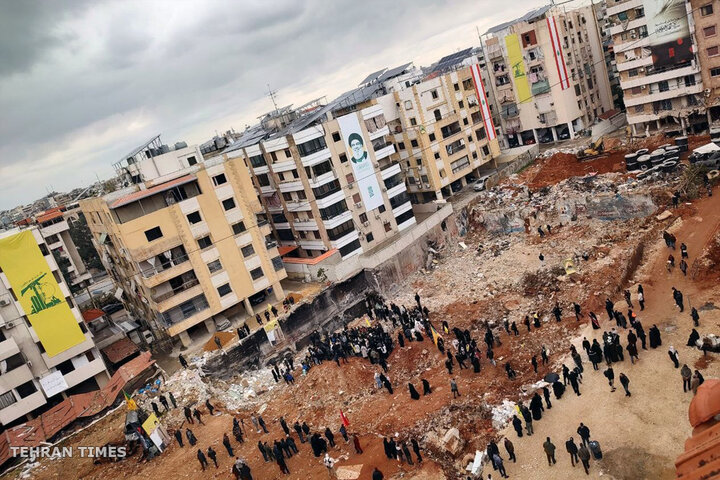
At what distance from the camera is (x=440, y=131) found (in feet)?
169

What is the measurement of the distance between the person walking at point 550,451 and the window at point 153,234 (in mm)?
26744

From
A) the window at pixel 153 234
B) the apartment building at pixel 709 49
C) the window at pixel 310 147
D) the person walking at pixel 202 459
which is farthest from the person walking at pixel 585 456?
the apartment building at pixel 709 49

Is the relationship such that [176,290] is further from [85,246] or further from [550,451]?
[85,246]

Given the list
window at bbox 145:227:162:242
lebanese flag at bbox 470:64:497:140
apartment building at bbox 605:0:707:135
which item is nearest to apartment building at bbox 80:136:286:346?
window at bbox 145:227:162:242

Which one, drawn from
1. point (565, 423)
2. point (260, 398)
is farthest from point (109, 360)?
point (565, 423)

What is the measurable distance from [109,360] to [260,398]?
13386 millimetres

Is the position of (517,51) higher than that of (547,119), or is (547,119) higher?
(517,51)

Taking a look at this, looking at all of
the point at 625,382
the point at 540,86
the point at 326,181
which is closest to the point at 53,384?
the point at 326,181

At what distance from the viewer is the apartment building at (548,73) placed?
185 ft

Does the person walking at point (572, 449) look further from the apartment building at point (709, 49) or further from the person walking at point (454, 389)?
the apartment building at point (709, 49)

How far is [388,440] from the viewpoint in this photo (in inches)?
787

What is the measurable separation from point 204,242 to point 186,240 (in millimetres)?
1305

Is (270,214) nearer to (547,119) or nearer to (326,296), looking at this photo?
(326,296)

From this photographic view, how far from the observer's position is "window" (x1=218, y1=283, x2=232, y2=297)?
1377 inches
